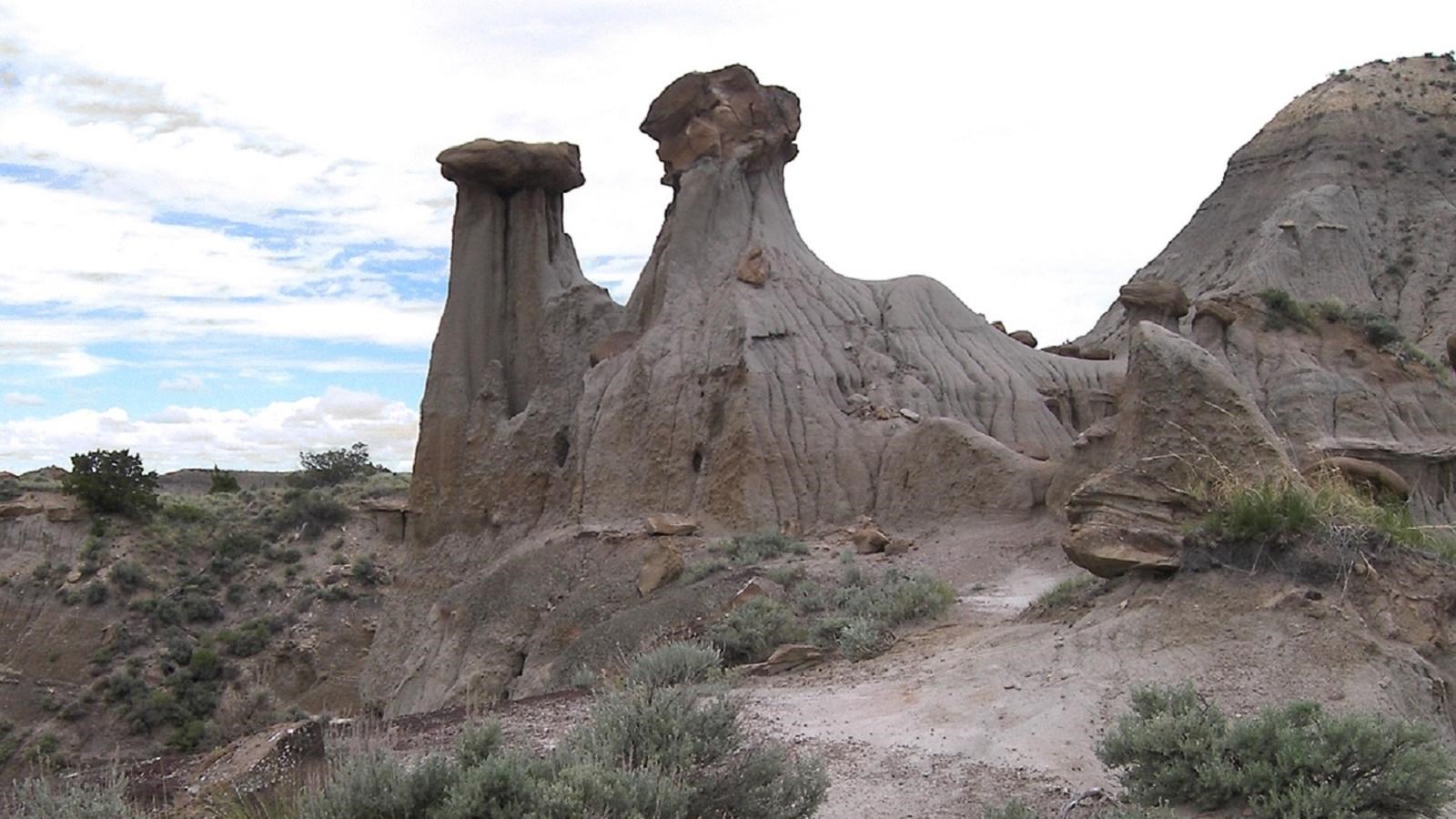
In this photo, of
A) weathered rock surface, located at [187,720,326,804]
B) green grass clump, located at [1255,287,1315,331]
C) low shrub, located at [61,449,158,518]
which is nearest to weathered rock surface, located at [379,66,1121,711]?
green grass clump, located at [1255,287,1315,331]

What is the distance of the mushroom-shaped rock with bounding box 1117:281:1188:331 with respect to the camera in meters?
27.0

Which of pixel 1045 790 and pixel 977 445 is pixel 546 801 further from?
pixel 977 445

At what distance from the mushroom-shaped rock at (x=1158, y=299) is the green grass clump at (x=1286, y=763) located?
21.5 m

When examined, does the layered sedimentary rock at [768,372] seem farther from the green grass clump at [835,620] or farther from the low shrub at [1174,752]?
the low shrub at [1174,752]

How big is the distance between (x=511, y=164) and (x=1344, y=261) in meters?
32.1

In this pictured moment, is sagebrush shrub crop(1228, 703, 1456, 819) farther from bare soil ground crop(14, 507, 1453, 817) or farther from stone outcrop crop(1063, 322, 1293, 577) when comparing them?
stone outcrop crop(1063, 322, 1293, 577)

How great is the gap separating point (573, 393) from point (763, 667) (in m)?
15.2

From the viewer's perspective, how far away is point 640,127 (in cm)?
2630

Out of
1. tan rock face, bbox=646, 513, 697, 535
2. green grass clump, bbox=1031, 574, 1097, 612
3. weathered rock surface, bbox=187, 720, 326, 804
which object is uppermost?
tan rock face, bbox=646, 513, 697, 535

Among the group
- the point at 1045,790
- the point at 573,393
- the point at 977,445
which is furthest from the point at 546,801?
the point at 573,393

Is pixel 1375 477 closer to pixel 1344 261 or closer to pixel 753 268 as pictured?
pixel 753 268

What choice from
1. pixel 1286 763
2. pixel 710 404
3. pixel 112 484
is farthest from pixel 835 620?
pixel 112 484

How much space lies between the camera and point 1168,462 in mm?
10211

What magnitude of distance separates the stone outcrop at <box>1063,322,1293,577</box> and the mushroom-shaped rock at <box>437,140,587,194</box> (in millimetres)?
18366
